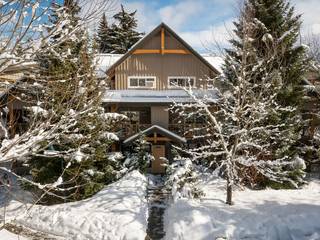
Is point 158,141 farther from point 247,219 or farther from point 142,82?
point 247,219

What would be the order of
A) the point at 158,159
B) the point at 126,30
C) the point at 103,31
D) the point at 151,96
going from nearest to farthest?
the point at 103,31 → the point at 158,159 → the point at 151,96 → the point at 126,30

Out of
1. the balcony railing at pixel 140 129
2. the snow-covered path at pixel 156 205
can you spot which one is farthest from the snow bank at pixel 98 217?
the balcony railing at pixel 140 129

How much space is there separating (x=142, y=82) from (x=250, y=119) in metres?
Answer: 11.0

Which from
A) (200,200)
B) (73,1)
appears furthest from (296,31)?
(73,1)

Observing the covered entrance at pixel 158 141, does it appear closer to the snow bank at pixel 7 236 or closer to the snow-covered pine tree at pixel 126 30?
the snow bank at pixel 7 236

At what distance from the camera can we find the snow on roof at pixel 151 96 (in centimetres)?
2319

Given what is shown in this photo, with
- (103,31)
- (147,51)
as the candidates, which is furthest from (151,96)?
(103,31)

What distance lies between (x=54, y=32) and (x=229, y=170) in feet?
37.7

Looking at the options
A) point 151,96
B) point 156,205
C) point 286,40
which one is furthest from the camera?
point 151,96

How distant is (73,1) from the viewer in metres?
5.52

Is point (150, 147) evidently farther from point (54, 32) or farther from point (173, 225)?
point (54, 32)

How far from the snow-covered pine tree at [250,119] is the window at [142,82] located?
6.83 m

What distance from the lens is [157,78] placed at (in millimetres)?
25203

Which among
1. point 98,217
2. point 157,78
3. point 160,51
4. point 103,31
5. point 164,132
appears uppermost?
point 160,51
